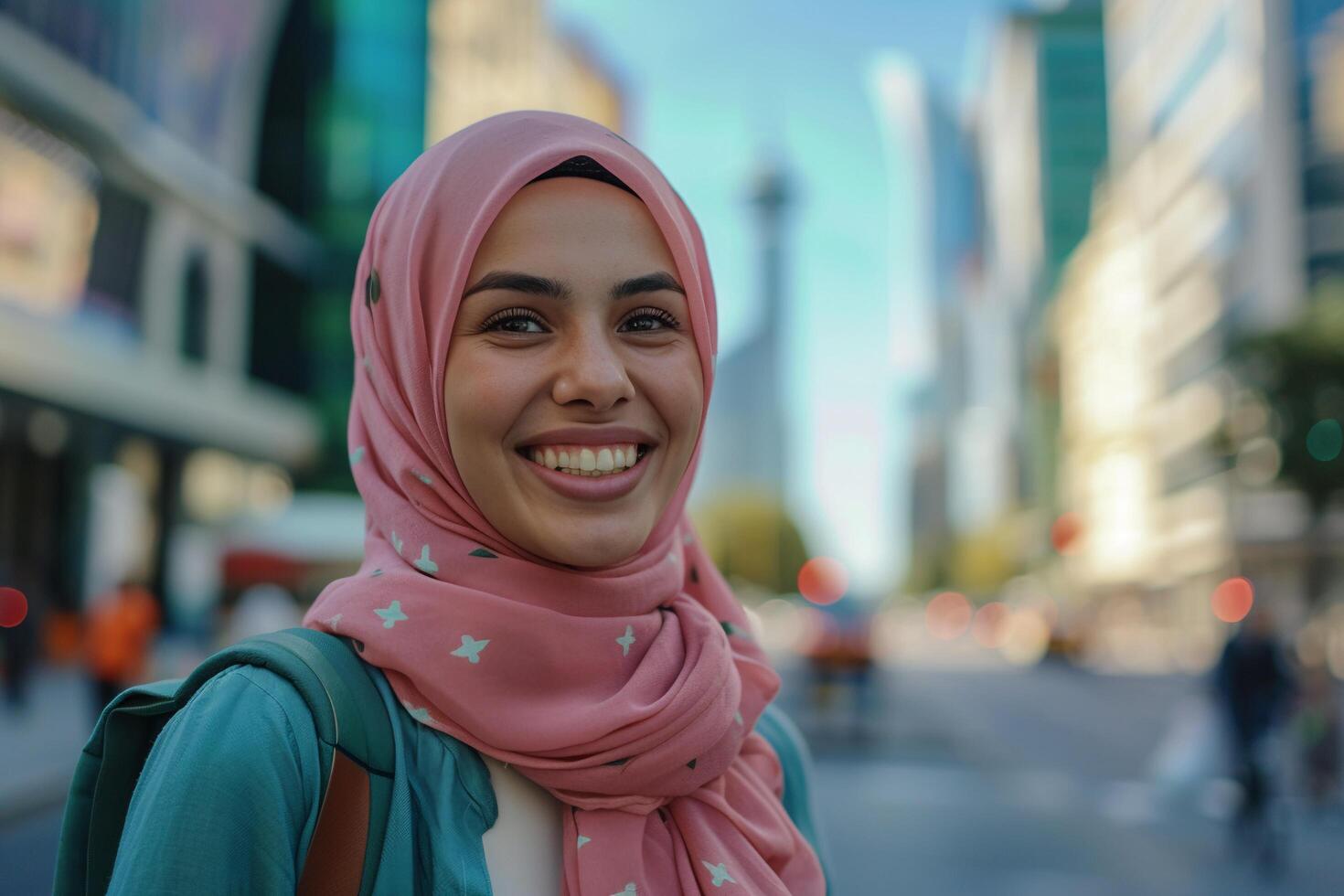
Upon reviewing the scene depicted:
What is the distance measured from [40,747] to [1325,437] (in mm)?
27436

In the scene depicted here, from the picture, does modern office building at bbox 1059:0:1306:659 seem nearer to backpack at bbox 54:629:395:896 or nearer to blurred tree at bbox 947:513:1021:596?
blurred tree at bbox 947:513:1021:596

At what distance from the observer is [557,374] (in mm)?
1554

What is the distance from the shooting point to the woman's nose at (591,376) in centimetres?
154

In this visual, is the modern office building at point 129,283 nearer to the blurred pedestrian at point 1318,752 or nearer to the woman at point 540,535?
the blurred pedestrian at point 1318,752

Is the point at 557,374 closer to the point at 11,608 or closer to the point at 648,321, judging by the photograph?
the point at 648,321

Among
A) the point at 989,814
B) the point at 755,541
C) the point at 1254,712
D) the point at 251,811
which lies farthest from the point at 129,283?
the point at 755,541

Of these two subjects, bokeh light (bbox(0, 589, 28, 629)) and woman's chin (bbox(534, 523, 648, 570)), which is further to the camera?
bokeh light (bbox(0, 589, 28, 629))

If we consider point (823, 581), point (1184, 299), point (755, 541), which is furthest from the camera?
point (755, 541)

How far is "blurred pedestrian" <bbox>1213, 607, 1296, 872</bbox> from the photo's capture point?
29.1 feet

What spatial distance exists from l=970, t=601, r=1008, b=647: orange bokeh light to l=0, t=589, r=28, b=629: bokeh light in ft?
149

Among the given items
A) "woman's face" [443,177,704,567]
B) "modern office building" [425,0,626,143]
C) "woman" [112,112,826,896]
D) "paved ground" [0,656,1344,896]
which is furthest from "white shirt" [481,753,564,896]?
"modern office building" [425,0,626,143]

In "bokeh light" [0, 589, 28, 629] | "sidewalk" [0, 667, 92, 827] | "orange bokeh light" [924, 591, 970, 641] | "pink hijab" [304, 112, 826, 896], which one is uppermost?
"pink hijab" [304, 112, 826, 896]

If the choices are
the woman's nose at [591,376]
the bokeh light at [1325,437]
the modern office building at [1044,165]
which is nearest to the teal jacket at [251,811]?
the woman's nose at [591,376]

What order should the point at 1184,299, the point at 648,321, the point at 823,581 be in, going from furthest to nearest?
1. the point at 1184,299
2. the point at 823,581
3. the point at 648,321
